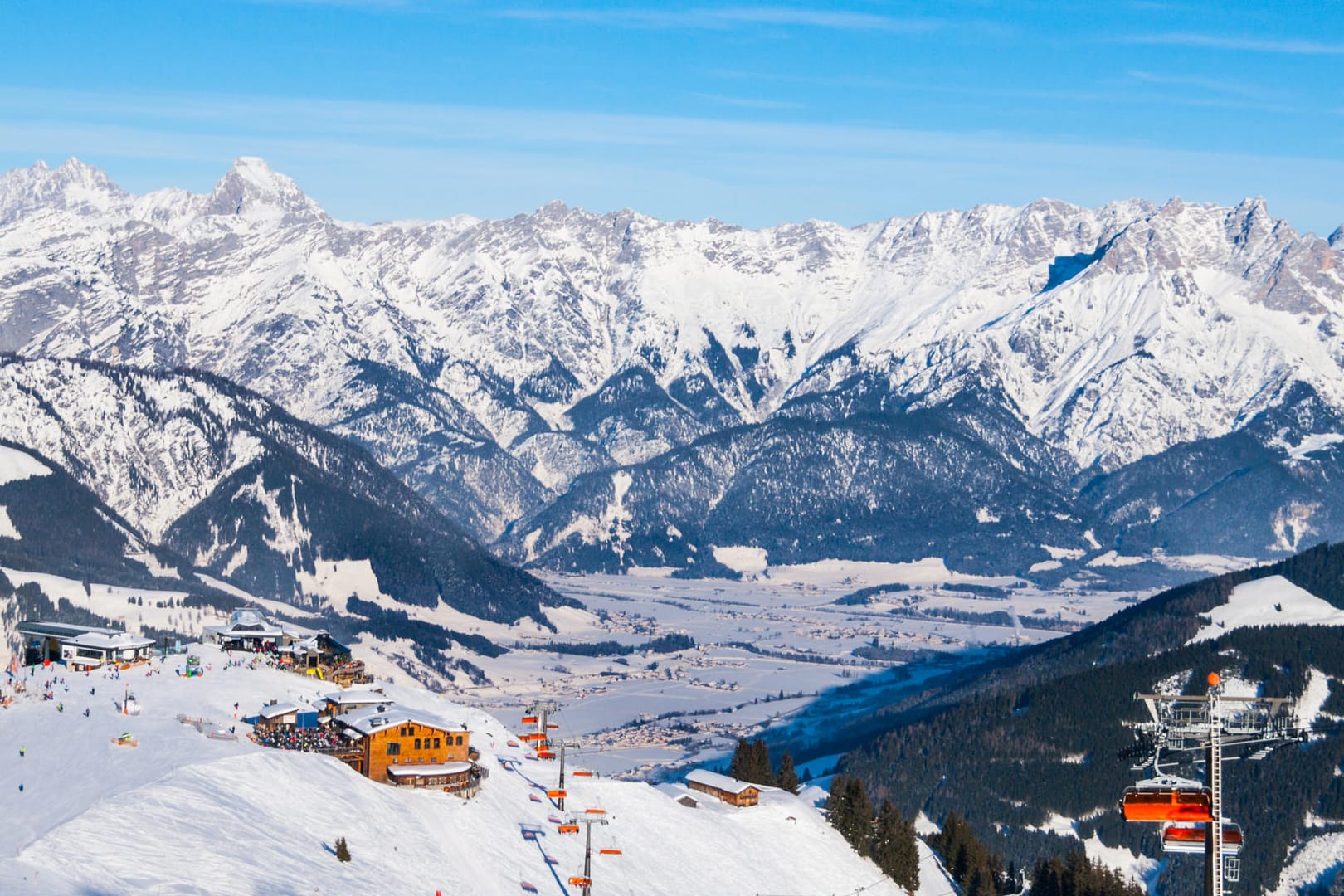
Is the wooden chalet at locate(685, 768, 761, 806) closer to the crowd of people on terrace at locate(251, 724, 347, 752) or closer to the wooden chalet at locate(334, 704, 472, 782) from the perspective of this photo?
the wooden chalet at locate(334, 704, 472, 782)

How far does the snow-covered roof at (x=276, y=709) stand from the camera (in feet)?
552

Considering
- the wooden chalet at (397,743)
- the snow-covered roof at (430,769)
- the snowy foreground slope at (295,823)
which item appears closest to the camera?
the snowy foreground slope at (295,823)

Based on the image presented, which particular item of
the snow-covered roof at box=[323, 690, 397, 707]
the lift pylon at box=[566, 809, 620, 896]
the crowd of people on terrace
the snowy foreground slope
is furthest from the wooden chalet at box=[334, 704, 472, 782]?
the lift pylon at box=[566, 809, 620, 896]

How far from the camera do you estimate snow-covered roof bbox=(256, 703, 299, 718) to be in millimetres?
168250

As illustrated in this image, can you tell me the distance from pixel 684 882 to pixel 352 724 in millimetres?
28934

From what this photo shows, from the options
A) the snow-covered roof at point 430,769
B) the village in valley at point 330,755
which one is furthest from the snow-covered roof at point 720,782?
the snow-covered roof at point 430,769

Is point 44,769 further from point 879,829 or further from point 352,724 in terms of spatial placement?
point 879,829

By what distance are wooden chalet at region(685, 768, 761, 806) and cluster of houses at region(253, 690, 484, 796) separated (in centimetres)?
2797

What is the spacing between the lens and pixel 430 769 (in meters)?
157

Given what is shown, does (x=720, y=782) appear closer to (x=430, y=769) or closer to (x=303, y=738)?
(x=430, y=769)

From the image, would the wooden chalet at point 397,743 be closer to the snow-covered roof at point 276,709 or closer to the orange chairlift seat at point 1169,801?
the snow-covered roof at point 276,709

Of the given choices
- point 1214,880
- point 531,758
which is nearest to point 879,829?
point 531,758

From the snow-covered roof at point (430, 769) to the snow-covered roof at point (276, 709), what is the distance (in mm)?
15624

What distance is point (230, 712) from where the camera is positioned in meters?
172
